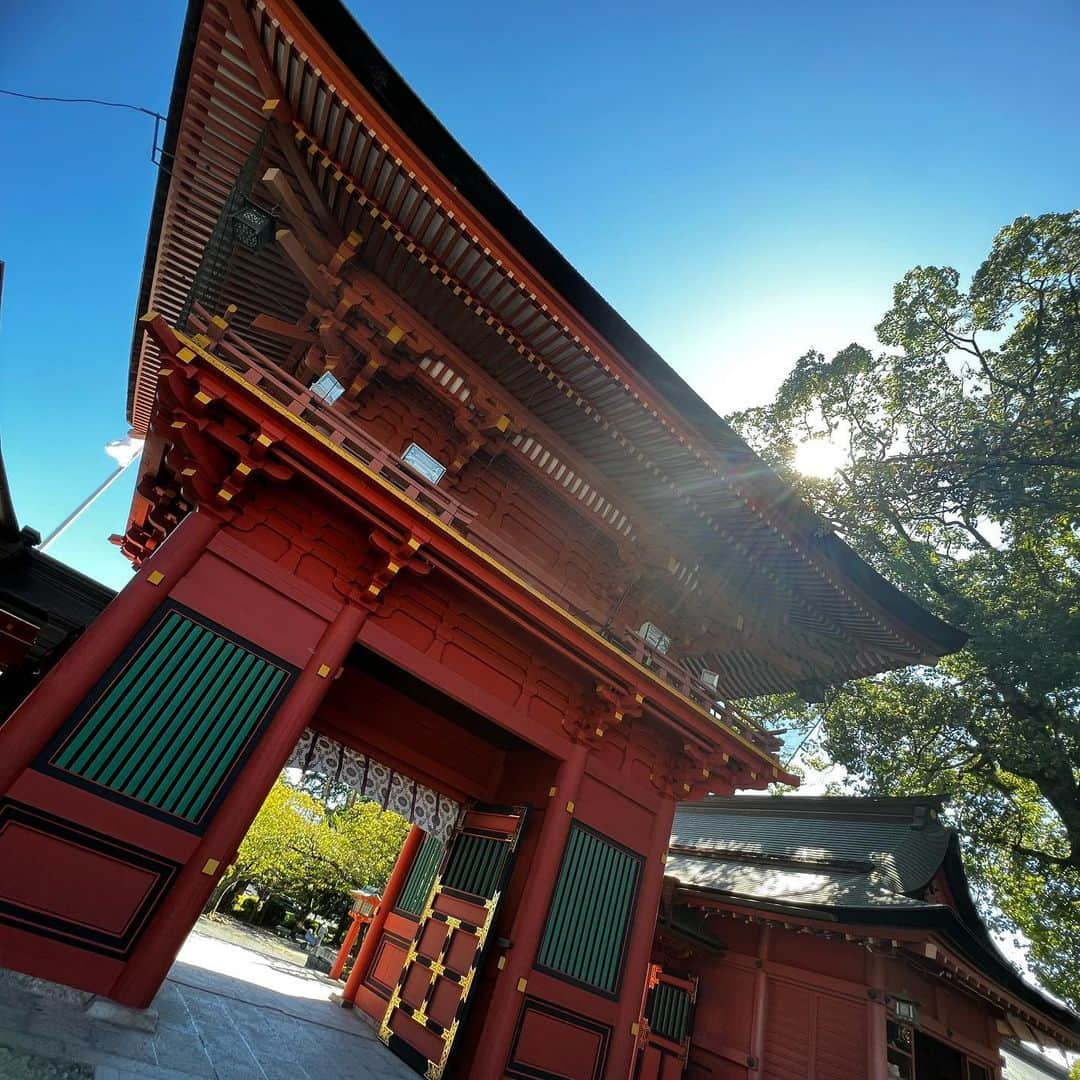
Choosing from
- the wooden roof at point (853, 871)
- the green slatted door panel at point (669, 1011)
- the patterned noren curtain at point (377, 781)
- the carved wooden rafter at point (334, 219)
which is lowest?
the green slatted door panel at point (669, 1011)

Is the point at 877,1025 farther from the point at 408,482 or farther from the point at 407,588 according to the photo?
the point at 408,482

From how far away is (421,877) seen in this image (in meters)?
9.41

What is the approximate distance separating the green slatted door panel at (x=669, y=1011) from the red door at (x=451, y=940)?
4.17 meters

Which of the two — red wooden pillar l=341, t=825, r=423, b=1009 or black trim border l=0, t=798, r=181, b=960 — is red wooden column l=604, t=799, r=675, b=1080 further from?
black trim border l=0, t=798, r=181, b=960

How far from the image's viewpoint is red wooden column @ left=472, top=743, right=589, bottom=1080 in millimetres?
6086

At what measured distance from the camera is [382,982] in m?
8.68

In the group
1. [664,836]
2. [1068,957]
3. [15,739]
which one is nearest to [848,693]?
[1068,957]

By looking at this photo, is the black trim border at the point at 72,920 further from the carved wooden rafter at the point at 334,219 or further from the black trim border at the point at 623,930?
the carved wooden rafter at the point at 334,219

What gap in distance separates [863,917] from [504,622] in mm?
6368

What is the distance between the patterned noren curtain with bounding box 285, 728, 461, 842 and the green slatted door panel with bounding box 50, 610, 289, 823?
2.58m

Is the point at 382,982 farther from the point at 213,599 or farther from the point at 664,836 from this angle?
the point at 213,599

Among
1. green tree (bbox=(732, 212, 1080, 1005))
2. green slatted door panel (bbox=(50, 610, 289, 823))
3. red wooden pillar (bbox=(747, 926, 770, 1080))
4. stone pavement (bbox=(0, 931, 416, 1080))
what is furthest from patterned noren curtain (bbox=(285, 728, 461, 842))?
green tree (bbox=(732, 212, 1080, 1005))

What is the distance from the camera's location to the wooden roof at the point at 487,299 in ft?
18.2

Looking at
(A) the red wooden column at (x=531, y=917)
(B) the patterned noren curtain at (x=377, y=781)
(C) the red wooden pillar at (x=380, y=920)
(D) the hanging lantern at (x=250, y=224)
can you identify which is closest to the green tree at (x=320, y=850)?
(C) the red wooden pillar at (x=380, y=920)
